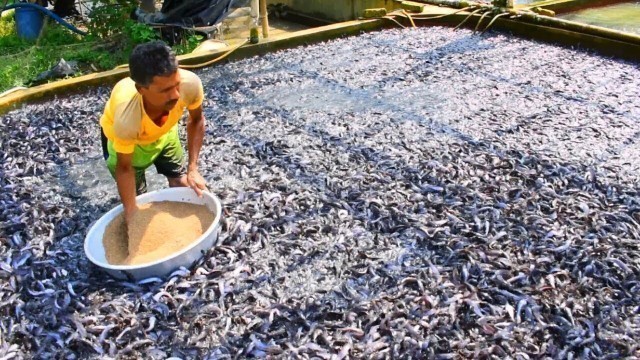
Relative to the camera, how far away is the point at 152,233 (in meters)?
3.01

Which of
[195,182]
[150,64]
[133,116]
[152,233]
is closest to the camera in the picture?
[150,64]

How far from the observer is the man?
8.56ft

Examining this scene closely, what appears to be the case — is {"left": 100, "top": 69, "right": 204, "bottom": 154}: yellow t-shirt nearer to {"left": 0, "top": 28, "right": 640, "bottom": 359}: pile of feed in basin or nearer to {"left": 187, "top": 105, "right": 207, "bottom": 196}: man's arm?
{"left": 187, "top": 105, "right": 207, "bottom": 196}: man's arm

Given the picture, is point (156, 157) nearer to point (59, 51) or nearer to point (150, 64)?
point (150, 64)

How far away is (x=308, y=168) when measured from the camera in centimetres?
419

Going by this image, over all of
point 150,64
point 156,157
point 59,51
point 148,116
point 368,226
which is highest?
point 150,64

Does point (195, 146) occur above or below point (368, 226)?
above

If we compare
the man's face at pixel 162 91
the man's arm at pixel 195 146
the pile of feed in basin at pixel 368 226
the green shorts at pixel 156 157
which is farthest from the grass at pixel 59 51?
the man's face at pixel 162 91

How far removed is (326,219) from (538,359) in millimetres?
1477

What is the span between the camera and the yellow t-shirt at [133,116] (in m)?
2.77

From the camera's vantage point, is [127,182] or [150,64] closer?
[150,64]

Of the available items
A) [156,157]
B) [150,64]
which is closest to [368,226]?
[156,157]

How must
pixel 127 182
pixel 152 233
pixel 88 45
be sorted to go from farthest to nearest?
pixel 88 45 → pixel 152 233 → pixel 127 182

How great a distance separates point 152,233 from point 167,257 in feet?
0.67
